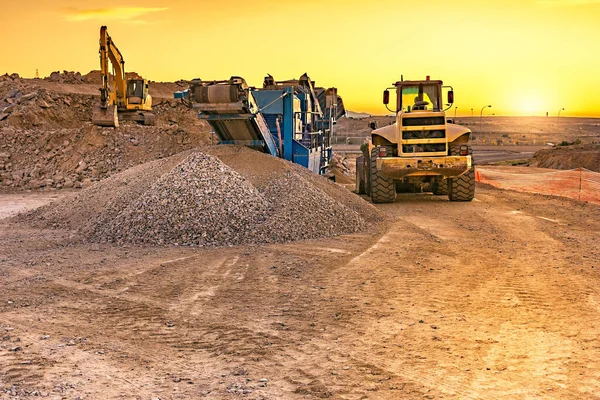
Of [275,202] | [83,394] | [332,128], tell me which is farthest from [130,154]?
[83,394]

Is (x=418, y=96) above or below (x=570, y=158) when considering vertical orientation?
above

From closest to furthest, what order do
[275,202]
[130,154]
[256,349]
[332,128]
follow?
[256,349], [275,202], [332,128], [130,154]

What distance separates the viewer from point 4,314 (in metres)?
7.97

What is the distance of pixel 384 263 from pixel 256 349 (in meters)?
4.33

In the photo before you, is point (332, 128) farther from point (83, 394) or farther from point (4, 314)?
point (83, 394)

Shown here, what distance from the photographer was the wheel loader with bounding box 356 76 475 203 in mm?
17625

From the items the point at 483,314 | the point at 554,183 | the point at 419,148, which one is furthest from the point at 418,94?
the point at 483,314

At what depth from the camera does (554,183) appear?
24.2 metres

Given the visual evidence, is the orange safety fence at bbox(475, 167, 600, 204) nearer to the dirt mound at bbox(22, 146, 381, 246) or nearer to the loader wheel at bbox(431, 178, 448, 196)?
the loader wheel at bbox(431, 178, 448, 196)

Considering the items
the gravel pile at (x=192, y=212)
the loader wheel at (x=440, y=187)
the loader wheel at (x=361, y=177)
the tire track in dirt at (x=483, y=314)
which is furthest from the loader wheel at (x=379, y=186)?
the gravel pile at (x=192, y=212)

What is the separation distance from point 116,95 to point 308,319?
27584mm

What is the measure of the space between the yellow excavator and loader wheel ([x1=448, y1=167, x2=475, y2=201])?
15824mm

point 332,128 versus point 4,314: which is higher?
point 332,128

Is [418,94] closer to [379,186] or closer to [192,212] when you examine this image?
[379,186]
